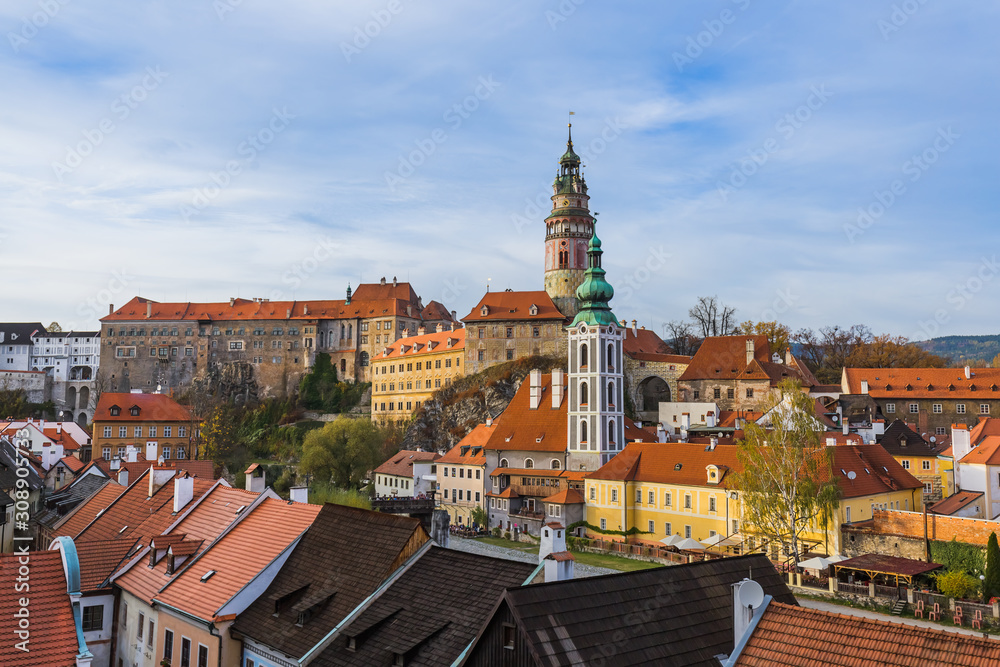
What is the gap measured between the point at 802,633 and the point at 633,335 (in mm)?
71859

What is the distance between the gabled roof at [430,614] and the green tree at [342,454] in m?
45.4

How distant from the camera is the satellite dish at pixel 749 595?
10.6 meters

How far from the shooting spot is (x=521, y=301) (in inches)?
3187

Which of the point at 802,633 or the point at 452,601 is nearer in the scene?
the point at 802,633

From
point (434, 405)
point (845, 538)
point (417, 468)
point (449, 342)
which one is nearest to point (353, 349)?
point (449, 342)

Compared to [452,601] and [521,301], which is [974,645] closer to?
[452,601]

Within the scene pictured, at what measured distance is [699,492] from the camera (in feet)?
137

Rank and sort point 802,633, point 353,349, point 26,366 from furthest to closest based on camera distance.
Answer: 1. point 26,366
2. point 353,349
3. point 802,633

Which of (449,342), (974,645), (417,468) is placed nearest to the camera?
(974,645)

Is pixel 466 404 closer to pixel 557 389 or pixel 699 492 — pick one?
pixel 557 389

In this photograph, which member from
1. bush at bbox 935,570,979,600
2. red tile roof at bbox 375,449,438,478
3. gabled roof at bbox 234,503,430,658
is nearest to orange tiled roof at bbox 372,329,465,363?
red tile roof at bbox 375,449,438,478

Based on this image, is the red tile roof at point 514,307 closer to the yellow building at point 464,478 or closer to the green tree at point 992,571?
the yellow building at point 464,478

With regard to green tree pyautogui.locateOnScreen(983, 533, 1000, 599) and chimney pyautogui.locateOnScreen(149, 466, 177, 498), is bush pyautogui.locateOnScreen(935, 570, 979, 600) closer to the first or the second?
green tree pyautogui.locateOnScreen(983, 533, 1000, 599)

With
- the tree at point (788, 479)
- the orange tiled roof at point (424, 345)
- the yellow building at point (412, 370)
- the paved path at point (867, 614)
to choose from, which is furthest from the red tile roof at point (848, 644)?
the orange tiled roof at point (424, 345)
